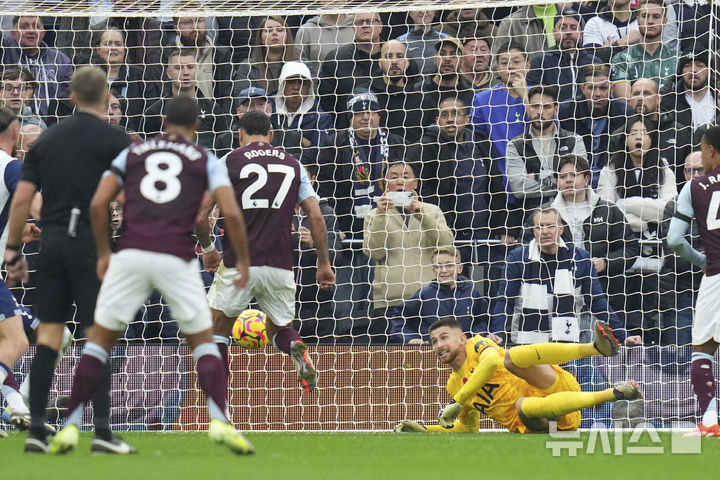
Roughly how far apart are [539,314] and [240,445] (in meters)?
5.82

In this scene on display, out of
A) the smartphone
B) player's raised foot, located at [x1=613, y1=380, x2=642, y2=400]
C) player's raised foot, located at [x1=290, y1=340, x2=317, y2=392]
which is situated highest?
the smartphone

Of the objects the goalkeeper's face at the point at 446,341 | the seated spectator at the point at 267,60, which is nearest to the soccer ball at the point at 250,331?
the goalkeeper's face at the point at 446,341

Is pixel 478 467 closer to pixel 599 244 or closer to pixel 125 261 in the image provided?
pixel 125 261

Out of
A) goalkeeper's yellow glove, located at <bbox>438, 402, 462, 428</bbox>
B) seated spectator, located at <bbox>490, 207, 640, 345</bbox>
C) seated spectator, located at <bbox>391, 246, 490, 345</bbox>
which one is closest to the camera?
goalkeeper's yellow glove, located at <bbox>438, 402, 462, 428</bbox>

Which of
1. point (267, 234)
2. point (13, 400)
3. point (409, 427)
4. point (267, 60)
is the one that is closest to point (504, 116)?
point (267, 60)

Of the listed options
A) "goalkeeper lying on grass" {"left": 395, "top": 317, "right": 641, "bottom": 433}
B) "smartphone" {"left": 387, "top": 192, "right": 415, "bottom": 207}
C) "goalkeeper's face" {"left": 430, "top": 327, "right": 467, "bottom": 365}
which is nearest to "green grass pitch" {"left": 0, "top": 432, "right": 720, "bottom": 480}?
"goalkeeper lying on grass" {"left": 395, "top": 317, "right": 641, "bottom": 433}

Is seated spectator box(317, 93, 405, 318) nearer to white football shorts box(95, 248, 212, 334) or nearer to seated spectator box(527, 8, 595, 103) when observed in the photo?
seated spectator box(527, 8, 595, 103)

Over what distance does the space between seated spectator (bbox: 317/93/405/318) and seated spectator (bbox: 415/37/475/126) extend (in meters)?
0.53

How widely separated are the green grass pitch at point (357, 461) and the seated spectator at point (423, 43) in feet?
18.7

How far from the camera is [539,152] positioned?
1205cm

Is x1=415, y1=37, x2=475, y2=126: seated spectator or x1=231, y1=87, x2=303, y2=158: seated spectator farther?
x1=415, y1=37, x2=475, y2=126: seated spectator

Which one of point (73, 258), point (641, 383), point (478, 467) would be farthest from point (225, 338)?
point (641, 383)

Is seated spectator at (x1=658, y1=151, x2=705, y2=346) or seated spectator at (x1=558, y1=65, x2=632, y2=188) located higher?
seated spectator at (x1=558, y1=65, x2=632, y2=188)

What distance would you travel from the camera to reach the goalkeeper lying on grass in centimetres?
896
